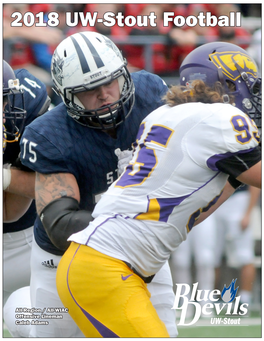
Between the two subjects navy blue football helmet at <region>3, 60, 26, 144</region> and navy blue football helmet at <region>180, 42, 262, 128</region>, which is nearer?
navy blue football helmet at <region>180, 42, 262, 128</region>

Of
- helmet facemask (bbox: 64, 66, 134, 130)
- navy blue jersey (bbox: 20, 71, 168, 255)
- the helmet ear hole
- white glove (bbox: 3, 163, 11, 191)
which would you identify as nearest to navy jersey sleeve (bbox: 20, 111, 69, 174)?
navy blue jersey (bbox: 20, 71, 168, 255)

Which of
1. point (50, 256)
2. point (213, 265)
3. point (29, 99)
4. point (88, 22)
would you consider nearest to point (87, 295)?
point (50, 256)

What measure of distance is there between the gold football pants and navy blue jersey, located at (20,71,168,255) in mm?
528

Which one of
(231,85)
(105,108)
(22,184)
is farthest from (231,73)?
(22,184)

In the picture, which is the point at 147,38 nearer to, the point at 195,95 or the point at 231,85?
the point at 231,85

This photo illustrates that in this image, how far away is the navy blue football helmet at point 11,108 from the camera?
2.84 metres

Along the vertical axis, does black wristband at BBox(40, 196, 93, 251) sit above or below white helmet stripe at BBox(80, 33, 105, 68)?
below

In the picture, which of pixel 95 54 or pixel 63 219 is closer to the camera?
pixel 63 219

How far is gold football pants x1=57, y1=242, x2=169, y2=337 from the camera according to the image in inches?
73.5

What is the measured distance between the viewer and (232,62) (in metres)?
2.40

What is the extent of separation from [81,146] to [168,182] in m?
0.61

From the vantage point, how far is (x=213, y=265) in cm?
486

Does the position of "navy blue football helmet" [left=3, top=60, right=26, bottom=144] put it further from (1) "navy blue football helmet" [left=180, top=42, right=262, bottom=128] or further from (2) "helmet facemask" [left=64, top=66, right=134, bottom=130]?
(1) "navy blue football helmet" [left=180, top=42, right=262, bottom=128]

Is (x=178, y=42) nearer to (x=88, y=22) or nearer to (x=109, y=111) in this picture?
(x=88, y=22)
